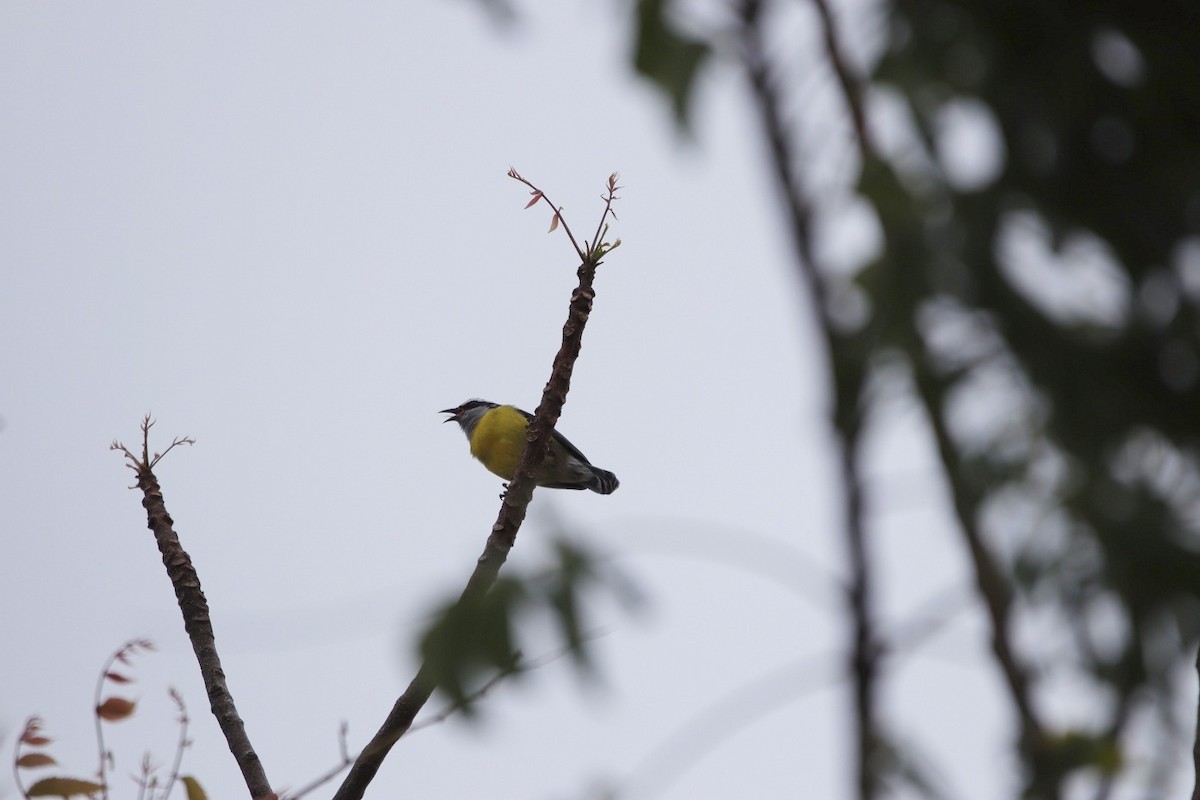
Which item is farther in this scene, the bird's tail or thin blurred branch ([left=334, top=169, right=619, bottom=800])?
the bird's tail

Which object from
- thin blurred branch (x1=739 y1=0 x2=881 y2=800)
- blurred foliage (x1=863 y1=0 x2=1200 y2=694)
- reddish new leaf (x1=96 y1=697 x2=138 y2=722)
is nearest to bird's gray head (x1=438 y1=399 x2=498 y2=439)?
reddish new leaf (x1=96 y1=697 x2=138 y2=722)

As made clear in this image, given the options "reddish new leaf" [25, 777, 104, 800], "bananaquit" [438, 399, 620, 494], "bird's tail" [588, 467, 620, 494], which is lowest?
"reddish new leaf" [25, 777, 104, 800]

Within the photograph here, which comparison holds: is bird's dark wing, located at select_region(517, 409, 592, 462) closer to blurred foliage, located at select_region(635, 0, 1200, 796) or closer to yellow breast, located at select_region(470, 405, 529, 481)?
yellow breast, located at select_region(470, 405, 529, 481)

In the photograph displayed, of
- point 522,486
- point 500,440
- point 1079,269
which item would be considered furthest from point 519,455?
point 1079,269

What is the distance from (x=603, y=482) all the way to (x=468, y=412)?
230cm

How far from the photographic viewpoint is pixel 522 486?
492 centimetres

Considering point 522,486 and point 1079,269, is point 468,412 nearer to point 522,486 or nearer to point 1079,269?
point 522,486

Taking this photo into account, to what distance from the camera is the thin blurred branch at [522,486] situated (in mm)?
4043

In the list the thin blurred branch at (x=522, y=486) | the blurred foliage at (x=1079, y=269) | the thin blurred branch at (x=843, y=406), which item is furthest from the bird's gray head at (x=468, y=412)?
the thin blurred branch at (x=843, y=406)

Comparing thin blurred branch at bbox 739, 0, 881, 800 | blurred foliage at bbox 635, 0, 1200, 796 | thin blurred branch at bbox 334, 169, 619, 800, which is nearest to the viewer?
thin blurred branch at bbox 739, 0, 881, 800

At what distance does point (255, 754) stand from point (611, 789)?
8.49 feet

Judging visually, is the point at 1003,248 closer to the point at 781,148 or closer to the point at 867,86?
the point at 867,86

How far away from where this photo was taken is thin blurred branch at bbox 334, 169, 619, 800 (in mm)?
4043

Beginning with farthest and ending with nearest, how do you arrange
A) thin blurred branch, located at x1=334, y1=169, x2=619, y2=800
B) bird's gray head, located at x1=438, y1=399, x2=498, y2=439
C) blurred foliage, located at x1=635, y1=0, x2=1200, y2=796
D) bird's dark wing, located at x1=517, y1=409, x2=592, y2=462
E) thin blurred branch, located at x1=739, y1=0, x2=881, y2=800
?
1. bird's gray head, located at x1=438, y1=399, x2=498, y2=439
2. bird's dark wing, located at x1=517, y1=409, x2=592, y2=462
3. thin blurred branch, located at x1=334, y1=169, x2=619, y2=800
4. blurred foliage, located at x1=635, y1=0, x2=1200, y2=796
5. thin blurred branch, located at x1=739, y1=0, x2=881, y2=800
